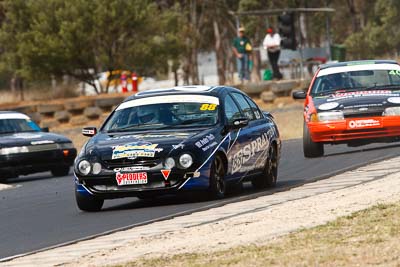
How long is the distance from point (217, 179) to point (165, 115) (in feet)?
3.71

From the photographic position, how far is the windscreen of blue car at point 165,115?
1445 cm

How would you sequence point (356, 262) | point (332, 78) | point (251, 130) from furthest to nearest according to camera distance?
point (332, 78) → point (251, 130) → point (356, 262)

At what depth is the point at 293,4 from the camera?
67812 millimetres

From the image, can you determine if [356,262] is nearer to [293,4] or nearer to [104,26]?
[104,26]

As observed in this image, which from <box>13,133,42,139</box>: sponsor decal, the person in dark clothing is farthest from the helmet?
the person in dark clothing

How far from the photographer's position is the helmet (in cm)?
1459

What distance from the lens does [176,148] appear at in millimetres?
13477

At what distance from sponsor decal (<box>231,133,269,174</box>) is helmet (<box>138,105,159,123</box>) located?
993 mm

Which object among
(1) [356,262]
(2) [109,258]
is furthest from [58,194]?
(1) [356,262]

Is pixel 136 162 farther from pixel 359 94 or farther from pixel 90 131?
pixel 359 94

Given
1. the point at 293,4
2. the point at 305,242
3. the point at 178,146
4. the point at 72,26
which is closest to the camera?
the point at 305,242

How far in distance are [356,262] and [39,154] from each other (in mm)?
14751

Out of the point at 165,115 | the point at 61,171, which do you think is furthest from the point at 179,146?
the point at 61,171

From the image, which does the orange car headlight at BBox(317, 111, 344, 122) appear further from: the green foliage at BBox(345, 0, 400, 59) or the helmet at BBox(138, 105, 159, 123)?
the green foliage at BBox(345, 0, 400, 59)
